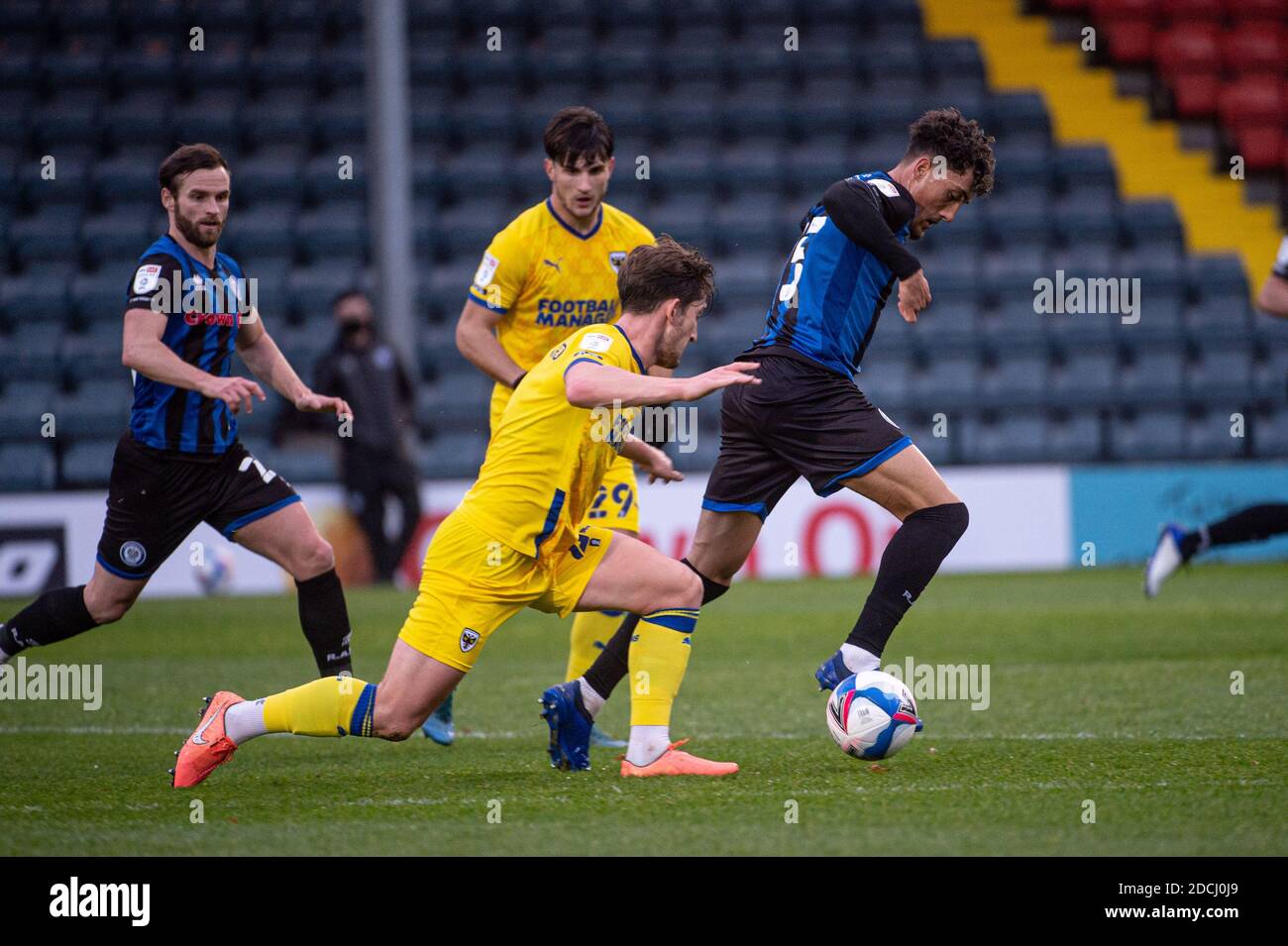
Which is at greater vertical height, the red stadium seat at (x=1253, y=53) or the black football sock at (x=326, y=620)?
the red stadium seat at (x=1253, y=53)

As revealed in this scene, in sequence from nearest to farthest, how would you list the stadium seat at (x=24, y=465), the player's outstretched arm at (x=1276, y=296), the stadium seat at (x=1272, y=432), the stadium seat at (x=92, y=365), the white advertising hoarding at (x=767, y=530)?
the player's outstretched arm at (x=1276, y=296)
the white advertising hoarding at (x=767, y=530)
the stadium seat at (x=1272, y=432)
the stadium seat at (x=24, y=465)
the stadium seat at (x=92, y=365)

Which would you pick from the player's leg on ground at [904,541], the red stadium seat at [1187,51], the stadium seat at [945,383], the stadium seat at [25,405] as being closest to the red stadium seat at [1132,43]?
the red stadium seat at [1187,51]

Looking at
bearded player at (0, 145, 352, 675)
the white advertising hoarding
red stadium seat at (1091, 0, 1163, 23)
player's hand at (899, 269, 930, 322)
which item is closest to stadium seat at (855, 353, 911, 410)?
the white advertising hoarding

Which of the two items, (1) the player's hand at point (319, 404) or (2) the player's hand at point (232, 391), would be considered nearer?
(2) the player's hand at point (232, 391)

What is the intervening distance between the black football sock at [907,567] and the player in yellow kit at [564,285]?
1176 millimetres

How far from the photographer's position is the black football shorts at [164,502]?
5.83m

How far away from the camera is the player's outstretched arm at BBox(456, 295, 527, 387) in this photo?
6.20 m

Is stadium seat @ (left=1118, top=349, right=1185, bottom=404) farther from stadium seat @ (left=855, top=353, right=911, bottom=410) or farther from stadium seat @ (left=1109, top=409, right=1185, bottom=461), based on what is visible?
stadium seat @ (left=855, top=353, right=911, bottom=410)

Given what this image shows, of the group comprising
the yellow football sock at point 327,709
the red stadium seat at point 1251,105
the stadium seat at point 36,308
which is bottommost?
the yellow football sock at point 327,709

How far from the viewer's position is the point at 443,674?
4.70 meters

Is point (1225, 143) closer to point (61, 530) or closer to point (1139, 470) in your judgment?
point (1139, 470)

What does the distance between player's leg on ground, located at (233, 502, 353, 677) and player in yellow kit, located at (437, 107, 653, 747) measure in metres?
0.47

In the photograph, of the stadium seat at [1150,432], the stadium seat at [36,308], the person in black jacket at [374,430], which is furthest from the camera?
the stadium seat at [36,308]

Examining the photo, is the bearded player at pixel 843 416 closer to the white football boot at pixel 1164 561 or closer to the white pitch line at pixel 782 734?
the white pitch line at pixel 782 734
